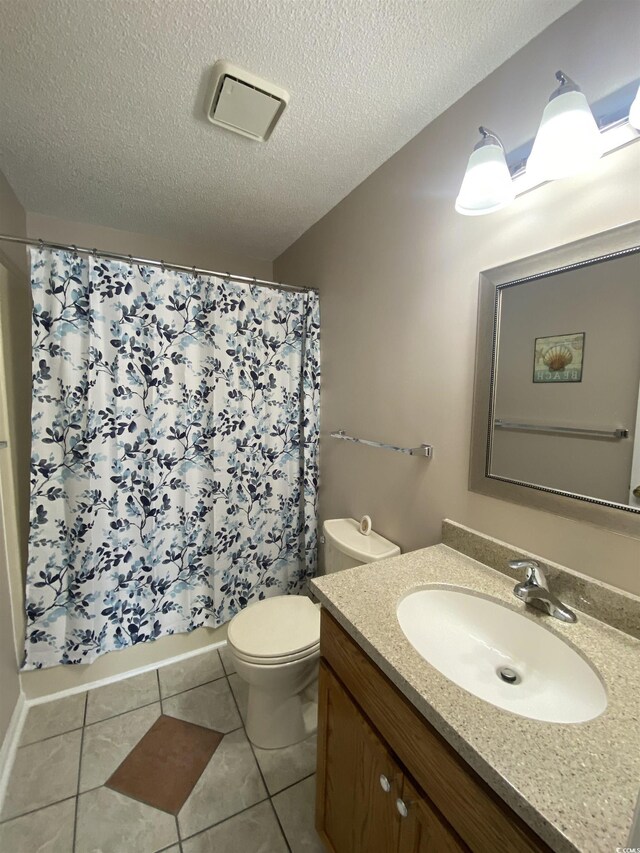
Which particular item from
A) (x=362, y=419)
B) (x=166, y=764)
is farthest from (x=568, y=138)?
(x=166, y=764)

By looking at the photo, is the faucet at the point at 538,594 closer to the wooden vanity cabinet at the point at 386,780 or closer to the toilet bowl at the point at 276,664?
the wooden vanity cabinet at the point at 386,780

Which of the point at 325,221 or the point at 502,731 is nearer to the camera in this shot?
the point at 502,731

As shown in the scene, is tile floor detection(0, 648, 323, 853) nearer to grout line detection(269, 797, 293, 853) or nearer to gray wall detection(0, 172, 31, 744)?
grout line detection(269, 797, 293, 853)

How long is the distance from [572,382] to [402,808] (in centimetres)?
100

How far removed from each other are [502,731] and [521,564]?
0.42m

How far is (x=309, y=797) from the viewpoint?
120 cm

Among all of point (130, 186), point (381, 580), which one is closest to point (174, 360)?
point (130, 186)

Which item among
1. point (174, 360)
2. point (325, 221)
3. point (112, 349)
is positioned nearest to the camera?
point (112, 349)

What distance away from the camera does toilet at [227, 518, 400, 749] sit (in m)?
1.25

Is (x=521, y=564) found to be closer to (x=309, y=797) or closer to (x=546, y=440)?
(x=546, y=440)

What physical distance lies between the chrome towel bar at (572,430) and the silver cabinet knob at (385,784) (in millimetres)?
891

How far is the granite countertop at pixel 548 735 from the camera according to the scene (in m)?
0.43

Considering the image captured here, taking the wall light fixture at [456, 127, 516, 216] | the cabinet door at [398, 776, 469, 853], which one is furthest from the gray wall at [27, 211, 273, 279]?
the cabinet door at [398, 776, 469, 853]

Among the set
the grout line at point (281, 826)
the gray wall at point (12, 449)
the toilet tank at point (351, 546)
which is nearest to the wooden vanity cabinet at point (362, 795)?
the grout line at point (281, 826)
